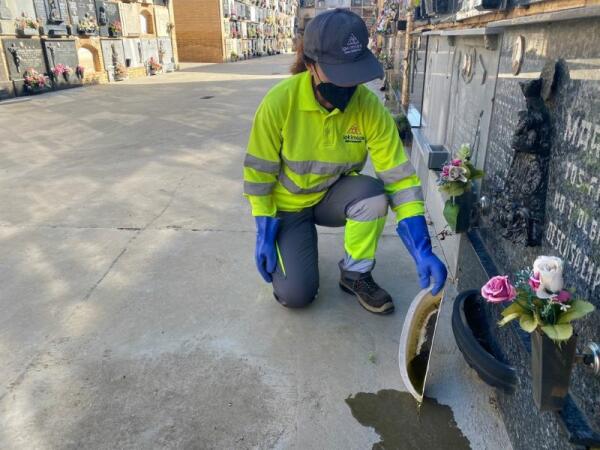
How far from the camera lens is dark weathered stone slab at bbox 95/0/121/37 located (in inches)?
623

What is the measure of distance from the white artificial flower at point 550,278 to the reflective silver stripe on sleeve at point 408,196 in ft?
3.50

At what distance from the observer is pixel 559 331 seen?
1.20 m

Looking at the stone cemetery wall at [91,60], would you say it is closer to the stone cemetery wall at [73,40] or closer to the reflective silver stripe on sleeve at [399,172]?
the stone cemetery wall at [73,40]

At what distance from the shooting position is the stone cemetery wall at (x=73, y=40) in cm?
1176

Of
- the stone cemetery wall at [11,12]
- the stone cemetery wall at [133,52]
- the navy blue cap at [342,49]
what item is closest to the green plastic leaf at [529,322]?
the navy blue cap at [342,49]

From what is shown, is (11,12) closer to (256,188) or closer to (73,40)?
(73,40)

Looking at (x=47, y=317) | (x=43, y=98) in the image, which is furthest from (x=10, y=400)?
(x=43, y=98)

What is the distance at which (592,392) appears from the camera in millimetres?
1332

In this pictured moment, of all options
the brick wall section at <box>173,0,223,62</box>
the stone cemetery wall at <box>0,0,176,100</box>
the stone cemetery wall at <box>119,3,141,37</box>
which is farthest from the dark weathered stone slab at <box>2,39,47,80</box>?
the brick wall section at <box>173,0,223,62</box>

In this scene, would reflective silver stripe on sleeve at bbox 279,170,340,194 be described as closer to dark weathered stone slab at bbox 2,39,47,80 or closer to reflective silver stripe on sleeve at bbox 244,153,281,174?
reflective silver stripe on sleeve at bbox 244,153,281,174

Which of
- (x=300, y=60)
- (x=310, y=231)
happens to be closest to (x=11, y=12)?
(x=300, y=60)

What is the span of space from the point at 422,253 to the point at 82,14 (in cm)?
1591

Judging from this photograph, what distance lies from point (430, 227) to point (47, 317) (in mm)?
2621

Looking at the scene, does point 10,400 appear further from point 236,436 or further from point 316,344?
point 316,344
